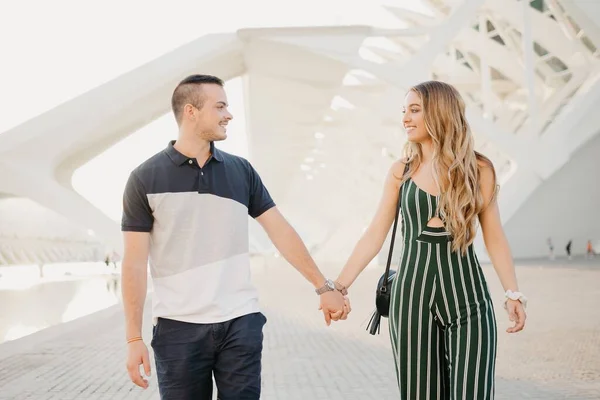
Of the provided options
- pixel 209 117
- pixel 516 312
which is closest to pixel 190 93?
pixel 209 117

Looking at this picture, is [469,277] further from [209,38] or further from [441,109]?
[209,38]

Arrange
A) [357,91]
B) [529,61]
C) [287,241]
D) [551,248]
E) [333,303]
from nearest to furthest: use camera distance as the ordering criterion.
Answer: [287,241]
[333,303]
[529,61]
[357,91]
[551,248]

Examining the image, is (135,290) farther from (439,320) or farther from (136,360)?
(439,320)

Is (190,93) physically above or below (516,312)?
above

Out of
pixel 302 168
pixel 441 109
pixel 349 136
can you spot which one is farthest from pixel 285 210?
pixel 441 109

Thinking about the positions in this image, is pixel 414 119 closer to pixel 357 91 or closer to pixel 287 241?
pixel 287 241

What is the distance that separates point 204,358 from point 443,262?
835 millimetres

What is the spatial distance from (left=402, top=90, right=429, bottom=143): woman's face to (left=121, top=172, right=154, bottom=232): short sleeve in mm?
944

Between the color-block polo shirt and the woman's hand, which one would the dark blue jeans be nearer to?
the color-block polo shirt

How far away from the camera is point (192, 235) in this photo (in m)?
2.77

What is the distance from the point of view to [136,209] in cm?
280

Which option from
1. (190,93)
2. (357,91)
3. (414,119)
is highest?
(357,91)

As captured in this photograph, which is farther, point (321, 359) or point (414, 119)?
point (321, 359)

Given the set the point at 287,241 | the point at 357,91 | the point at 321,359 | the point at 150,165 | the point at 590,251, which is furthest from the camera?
the point at 590,251
